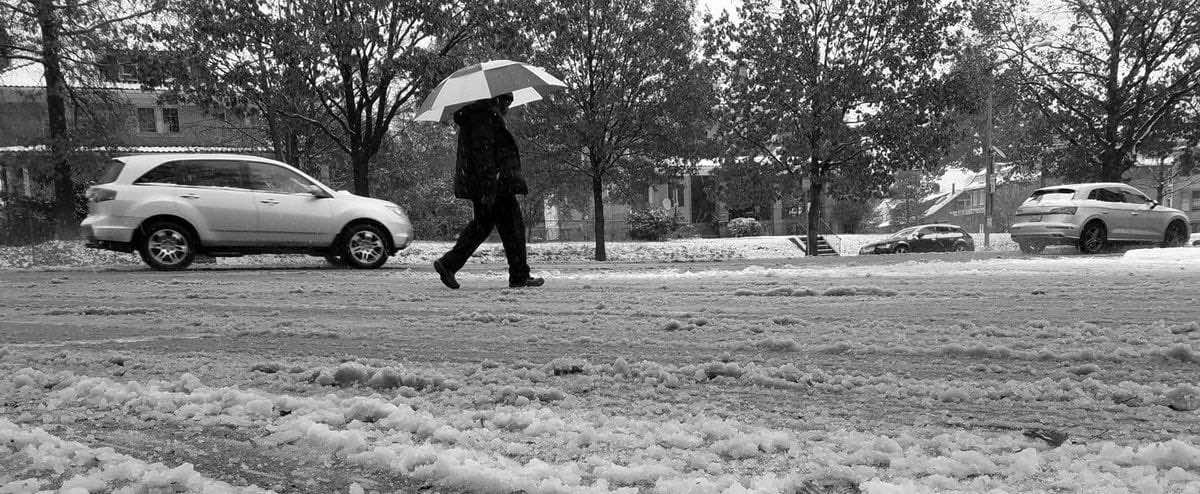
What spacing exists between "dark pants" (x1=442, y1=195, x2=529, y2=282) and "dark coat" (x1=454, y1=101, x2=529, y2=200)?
0.14 metres

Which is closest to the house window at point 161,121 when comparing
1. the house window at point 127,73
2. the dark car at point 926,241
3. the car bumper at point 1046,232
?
the house window at point 127,73

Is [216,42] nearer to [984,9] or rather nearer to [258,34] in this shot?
[258,34]

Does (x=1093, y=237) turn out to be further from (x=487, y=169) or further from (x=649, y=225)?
(x=649, y=225)

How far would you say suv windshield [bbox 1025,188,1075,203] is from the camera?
47.6 ft

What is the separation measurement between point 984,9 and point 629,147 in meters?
12.4

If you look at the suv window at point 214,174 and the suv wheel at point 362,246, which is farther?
the suv wheel at point 362,246

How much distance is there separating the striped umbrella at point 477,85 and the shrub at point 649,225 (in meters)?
29.0

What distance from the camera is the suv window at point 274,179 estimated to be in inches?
389

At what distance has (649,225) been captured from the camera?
116 ft

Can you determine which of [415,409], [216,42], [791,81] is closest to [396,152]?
[216,42]

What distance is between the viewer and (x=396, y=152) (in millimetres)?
28719

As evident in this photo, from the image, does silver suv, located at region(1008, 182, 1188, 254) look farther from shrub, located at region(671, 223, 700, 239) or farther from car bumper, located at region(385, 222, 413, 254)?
shrub, located at region(671, 223, 700, 239)

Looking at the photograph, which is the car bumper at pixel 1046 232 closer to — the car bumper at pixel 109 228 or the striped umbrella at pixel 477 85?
the striped umbrella at pixel 477 85

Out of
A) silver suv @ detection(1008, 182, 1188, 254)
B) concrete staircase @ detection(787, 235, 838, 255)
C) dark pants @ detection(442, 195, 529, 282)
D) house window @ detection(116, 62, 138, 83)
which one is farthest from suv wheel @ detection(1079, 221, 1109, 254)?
house window @ detection(116, 62, 138, 83)
